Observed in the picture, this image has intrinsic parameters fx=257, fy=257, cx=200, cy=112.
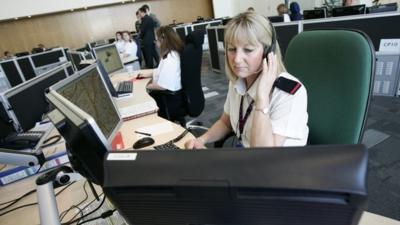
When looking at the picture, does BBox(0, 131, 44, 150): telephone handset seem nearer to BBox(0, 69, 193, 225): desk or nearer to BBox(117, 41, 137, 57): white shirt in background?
BBox(0, 69, 193, 225): desk

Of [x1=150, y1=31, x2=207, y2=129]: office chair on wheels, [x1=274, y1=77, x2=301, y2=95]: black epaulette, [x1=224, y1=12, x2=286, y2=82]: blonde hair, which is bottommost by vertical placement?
[x1=150, y1=31, x2=207, y2=129]: office chair on wheels

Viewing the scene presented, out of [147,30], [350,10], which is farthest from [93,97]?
[147,30]

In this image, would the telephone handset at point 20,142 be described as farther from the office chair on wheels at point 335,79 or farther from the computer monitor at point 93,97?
the office chair on wheels at point 335,79

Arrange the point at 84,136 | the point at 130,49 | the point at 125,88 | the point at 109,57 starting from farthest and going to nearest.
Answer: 1. the point at 130,49
2. the point at 109,57
3. the point at 125,88
4. the point at 84,136

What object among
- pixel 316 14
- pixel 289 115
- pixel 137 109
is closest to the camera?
pixel 289 115

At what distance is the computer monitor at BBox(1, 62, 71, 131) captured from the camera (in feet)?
4.61

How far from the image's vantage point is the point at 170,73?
2361 mm

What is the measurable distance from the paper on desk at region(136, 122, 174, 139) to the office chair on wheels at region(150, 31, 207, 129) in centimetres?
79

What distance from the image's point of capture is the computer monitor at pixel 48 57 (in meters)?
5.23

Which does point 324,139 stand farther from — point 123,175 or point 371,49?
point 123,175

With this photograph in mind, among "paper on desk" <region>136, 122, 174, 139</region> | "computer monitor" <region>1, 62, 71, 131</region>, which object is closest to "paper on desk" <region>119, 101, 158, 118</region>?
"paper on desk" <region>136, 122, 174, 139</region>

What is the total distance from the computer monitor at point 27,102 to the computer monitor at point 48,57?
13.0ft

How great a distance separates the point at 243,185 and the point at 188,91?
2.09 meters

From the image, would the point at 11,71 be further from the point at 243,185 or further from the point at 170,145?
the point at 243,185
